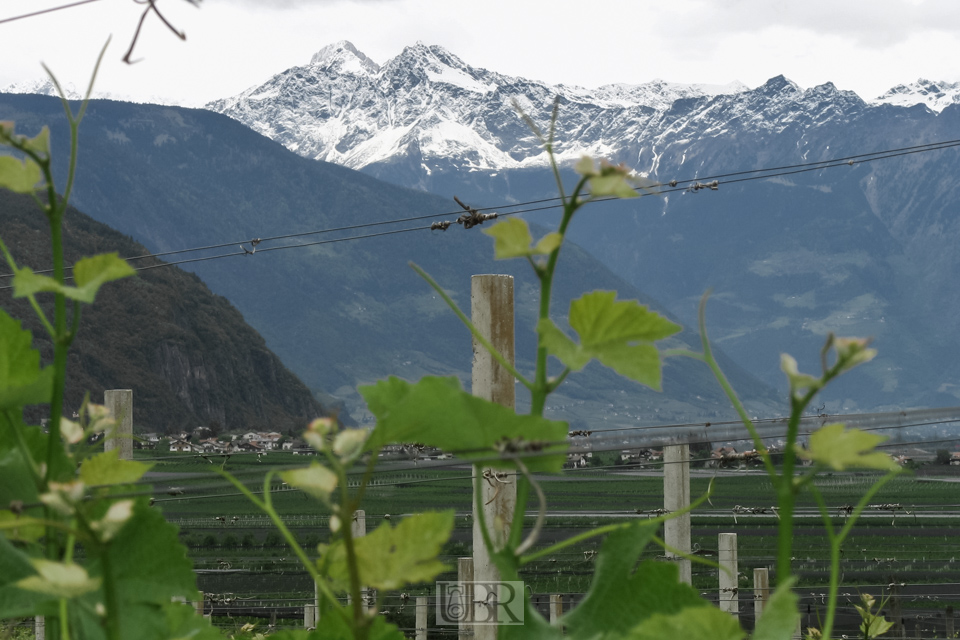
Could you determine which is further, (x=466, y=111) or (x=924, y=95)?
(x=466, y=111)

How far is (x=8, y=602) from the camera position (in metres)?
0.34

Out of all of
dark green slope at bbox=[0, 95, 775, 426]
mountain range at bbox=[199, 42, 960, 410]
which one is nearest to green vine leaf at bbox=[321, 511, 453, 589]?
dark green slope at bbox=[0, 95, 775, 426]

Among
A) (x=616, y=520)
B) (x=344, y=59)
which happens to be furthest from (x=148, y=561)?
(x=344, y=59)

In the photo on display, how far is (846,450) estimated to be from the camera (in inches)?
11.1

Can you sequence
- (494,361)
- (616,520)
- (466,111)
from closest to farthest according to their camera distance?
1. (494,361)
2. (616,520)
3. (466,111)

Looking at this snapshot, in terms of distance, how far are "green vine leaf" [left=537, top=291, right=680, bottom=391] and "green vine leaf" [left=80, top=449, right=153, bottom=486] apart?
0.20 meters

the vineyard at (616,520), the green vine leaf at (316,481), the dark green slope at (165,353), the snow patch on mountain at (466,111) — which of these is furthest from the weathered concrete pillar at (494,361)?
the snow patch on mountain at (466,111)

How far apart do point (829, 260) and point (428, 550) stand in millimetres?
146985

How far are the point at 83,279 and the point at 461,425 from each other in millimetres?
158

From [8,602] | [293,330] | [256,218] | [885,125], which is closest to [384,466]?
[8,602]

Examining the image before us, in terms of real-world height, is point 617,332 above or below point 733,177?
below

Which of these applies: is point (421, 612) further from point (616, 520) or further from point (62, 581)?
point (616, 520)

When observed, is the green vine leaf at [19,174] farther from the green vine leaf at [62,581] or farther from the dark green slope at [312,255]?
the dark green slope at [312,255]

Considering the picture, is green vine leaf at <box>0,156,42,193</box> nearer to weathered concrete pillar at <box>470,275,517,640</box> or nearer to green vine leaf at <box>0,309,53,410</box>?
green vine leaf at <box>0,309,53,410</box>
